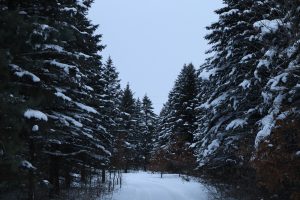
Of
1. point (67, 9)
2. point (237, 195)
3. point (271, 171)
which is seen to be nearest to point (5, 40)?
point (67, 9)

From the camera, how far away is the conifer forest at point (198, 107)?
29.3ft

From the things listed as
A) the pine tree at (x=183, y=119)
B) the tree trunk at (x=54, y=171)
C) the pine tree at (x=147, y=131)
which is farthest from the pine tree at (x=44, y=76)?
the pine tree at (x=147, y=131)

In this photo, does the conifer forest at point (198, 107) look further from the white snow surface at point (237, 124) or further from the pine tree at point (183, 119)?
the pine tree at point (183, 119)

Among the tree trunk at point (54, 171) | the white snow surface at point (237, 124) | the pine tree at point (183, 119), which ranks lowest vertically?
the tree trunk at point (54, 171)

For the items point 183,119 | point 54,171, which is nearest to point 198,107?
point 54,171

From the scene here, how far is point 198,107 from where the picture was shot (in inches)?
770

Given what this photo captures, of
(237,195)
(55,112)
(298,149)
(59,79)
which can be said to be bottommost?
(237,195)

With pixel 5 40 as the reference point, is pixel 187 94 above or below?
above

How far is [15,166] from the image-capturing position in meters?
8.29

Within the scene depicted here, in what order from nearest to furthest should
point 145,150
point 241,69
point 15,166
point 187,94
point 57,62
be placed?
point 15,166, point 57,62, point 241,69, point 187,94, point 145,150

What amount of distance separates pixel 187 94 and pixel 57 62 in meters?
29.1

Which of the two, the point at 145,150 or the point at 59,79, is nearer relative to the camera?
the point at 59,79

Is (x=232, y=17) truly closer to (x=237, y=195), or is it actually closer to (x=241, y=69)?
(x=241, y=69)

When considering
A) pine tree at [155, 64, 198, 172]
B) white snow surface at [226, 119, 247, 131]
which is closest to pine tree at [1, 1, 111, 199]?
white snow surface at [226, 119, 247, 131]
